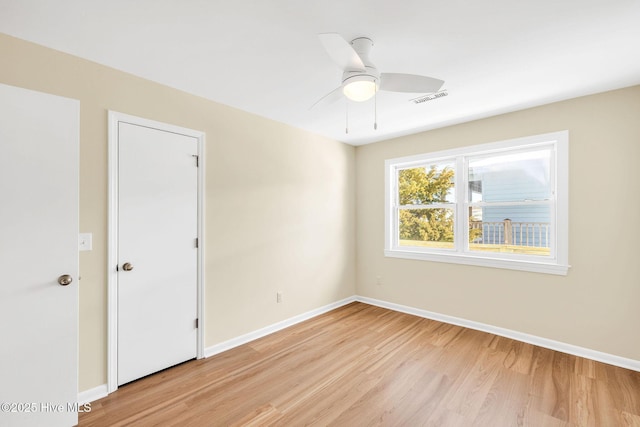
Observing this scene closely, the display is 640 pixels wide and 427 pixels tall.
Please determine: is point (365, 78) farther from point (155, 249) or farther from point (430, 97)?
point (155, 249)

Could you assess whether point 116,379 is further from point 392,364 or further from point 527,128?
point 527,128

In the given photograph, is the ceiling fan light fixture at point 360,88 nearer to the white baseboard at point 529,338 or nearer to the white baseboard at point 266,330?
the white baseboard at point 266,330

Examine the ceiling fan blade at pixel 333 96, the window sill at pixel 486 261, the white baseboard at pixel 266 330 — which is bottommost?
the white baseboard at pixel 266 330

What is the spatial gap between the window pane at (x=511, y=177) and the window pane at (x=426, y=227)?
43 centimetres

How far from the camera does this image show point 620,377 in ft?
7.95

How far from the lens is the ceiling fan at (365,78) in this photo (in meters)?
1.73

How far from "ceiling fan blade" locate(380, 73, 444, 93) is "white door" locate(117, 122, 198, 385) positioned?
1.86 metres

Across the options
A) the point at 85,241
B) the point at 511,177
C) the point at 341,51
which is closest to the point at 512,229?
the point at 511,177

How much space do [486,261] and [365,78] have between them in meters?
2.73

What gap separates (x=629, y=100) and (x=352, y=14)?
2.79m

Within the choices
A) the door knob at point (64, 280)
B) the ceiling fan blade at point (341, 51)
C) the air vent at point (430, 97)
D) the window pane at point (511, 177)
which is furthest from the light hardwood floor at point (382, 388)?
the air vent at point (430, 97)

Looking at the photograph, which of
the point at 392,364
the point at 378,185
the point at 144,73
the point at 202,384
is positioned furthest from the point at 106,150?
the point at 378,185

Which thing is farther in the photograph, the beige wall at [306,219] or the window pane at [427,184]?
the window pane at [427,184]

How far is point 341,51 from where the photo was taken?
1.63 meters
